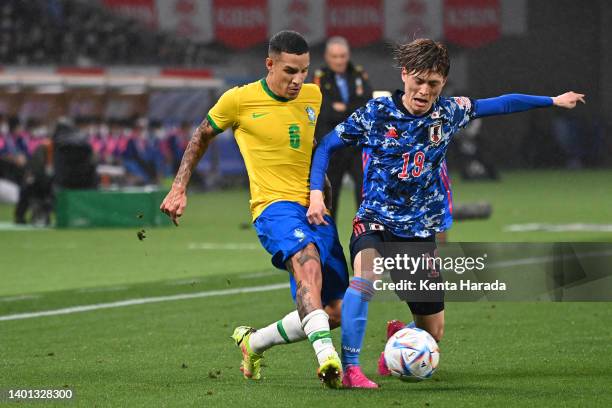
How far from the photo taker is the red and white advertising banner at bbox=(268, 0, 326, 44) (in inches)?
1709

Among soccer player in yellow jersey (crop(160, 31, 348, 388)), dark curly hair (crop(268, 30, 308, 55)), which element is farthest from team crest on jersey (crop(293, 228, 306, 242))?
dark curly hair (crop(268, 30, 308, 55))

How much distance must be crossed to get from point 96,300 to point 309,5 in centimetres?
3188

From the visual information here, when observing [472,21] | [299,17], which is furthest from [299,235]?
[472,21]

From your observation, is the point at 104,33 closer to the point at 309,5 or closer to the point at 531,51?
the point at 309,5

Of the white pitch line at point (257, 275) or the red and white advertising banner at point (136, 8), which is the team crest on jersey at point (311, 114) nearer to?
the white pitch line at point (257, 275)

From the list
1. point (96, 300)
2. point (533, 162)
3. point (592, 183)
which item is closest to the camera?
point (96, 300)

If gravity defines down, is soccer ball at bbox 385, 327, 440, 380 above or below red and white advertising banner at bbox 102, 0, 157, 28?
below

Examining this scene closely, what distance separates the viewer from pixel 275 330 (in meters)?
8.02

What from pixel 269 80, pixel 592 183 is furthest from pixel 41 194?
pixel 592 183

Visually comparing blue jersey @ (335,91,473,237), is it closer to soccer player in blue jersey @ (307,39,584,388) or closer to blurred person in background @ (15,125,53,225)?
soccer player in blue jersey @ (307,39,584,388)

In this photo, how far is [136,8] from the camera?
42.0 m

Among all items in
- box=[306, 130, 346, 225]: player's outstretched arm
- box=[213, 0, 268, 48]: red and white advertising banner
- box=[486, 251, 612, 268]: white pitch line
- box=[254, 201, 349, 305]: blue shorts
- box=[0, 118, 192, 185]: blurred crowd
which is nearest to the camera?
box=[306, 130, 346, 225]: player's outstretched arm

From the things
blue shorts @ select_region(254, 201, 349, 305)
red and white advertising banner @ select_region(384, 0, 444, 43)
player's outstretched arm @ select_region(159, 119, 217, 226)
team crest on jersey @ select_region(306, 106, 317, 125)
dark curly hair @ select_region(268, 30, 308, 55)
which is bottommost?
red and white advertising banner @ select_region(384, 0, 444, 43)

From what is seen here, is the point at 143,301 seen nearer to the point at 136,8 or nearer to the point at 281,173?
the point at 281,173
